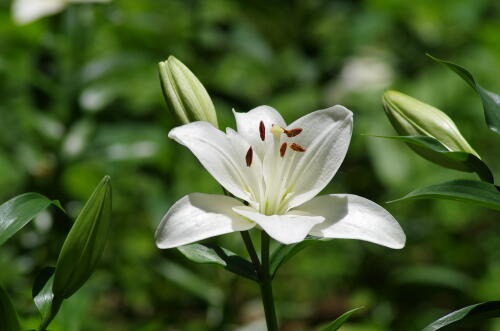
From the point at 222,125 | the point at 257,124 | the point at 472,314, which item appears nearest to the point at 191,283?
the point at 222,125

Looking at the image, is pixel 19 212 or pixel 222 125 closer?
pixel 19 212

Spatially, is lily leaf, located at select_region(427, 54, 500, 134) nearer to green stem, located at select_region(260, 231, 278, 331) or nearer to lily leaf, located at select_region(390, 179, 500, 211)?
lily leaf, located at select_region(390, 179, 500, 211)

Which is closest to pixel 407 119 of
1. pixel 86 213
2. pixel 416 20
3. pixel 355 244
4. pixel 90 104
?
pixel 86 213

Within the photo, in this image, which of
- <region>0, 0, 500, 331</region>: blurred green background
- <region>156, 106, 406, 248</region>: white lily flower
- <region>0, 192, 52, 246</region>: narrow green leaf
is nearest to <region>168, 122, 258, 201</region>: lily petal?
<region>156, 106, 406, 248</region>: white lily flower

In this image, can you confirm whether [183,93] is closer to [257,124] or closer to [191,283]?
[257,124]

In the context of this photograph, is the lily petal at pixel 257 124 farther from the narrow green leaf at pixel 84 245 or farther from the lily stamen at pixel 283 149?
the narrow green leaf at pixel 84 245

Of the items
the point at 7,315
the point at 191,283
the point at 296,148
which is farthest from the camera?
the point at 191,283

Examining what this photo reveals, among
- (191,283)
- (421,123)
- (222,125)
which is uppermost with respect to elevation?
(421,123)
